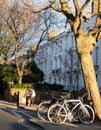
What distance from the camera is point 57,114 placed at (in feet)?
56.0

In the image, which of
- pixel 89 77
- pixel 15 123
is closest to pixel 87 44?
pixel 89 77

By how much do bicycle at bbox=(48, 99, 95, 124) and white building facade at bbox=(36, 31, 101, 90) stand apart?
2711 cm

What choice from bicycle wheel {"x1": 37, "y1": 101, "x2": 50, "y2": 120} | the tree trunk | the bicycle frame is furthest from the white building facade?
the bicycle frame

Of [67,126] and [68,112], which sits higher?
[68,112]

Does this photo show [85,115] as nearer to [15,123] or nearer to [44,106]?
[44,106]

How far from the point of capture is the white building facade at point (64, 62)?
5375cm

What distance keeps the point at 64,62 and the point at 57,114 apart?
147ft

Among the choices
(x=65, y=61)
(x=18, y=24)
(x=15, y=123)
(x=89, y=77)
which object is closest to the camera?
(x=15, y=123)

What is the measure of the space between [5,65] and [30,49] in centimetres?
533

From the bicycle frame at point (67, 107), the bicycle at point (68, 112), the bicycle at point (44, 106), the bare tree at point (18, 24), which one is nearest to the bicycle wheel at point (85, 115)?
the bicycle at point (68, 112)

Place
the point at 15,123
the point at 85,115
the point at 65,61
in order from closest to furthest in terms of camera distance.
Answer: the point at 85,115, the point at 15,123, the point at 65,61

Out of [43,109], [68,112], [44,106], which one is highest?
[44,106]

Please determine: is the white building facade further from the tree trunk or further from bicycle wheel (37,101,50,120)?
the tree trunk

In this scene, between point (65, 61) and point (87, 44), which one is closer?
point (87, 44)
